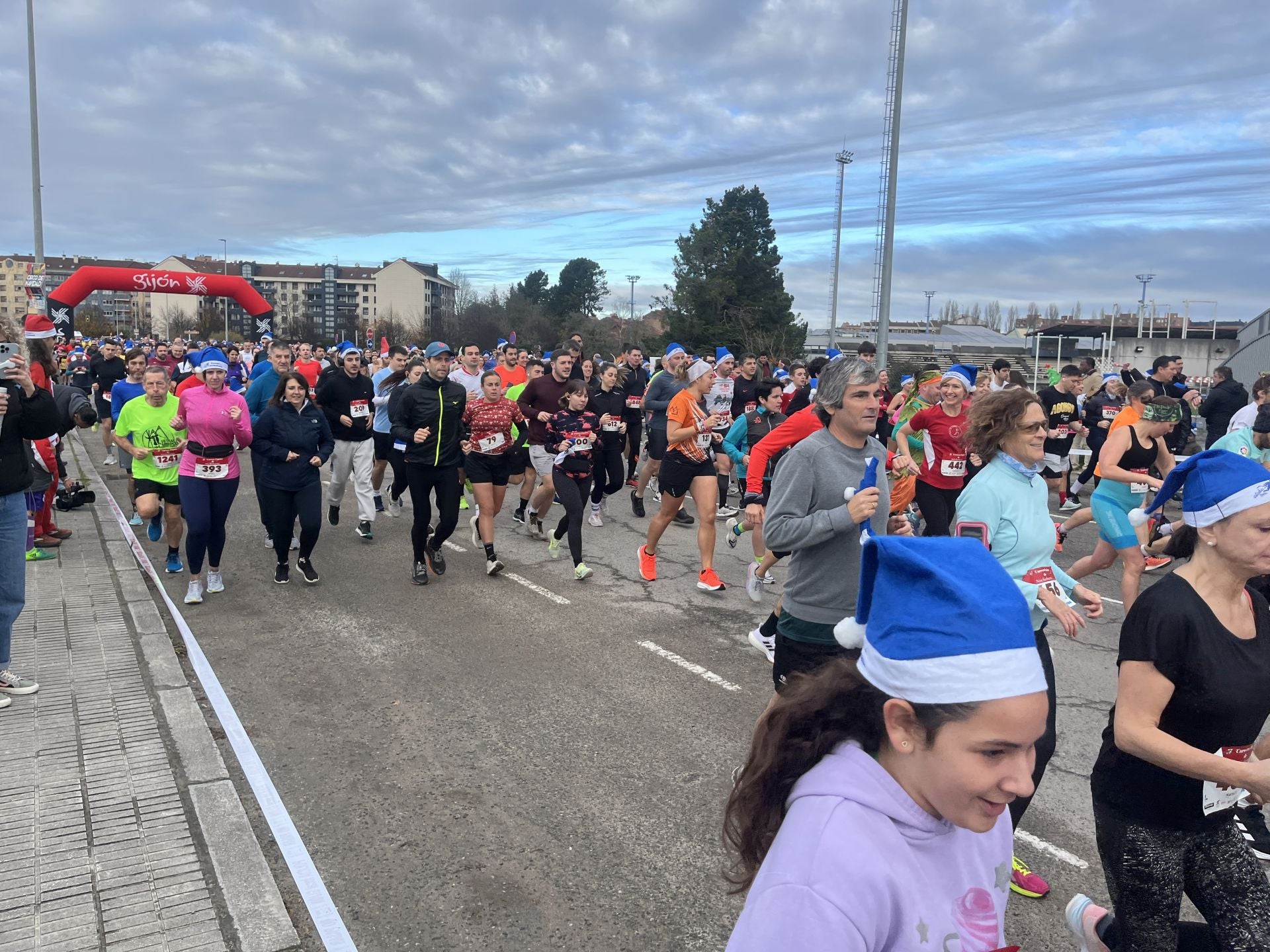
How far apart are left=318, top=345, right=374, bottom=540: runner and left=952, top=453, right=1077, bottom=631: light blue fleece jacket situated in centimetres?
792

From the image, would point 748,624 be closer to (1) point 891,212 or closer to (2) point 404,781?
(2) point 404,781

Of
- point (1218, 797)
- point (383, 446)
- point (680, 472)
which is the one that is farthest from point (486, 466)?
point (1218, 797)

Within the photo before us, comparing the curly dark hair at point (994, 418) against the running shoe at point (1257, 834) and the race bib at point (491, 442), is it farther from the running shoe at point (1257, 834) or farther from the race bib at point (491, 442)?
the race bib at point (491, 442)

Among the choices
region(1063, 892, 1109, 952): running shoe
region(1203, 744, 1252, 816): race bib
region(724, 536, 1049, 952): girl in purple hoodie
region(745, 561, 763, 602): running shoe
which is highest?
region(724, 536, 1049, 952): girl in purple hoodie

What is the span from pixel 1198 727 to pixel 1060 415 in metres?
10.2

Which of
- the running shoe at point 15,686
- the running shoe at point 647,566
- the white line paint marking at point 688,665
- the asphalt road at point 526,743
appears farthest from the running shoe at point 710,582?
the running shoe at point 15,686

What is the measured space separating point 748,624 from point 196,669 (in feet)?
13.0

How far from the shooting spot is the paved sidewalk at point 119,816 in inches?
126

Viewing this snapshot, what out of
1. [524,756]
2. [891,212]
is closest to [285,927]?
[524,756]

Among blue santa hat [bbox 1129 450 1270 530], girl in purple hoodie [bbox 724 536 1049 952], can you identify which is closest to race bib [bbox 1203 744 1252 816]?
blue santa hat [bbox 1129 450 1270 530]

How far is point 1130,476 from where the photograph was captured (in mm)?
6496

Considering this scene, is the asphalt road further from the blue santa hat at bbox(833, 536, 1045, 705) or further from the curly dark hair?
the blue santa hat at bbox(833, 536, 1045, 705)

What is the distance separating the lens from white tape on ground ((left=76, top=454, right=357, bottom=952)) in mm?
3199

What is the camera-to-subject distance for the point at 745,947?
119 cm
